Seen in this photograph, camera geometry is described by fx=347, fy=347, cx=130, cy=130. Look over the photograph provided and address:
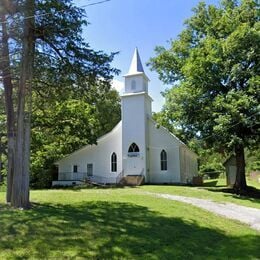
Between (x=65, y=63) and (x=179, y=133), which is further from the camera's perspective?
(x=179, y=133)

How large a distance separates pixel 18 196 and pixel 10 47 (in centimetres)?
560

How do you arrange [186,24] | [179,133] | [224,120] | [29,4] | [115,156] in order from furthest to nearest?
[115,156] → [186,24] → [179,133] → [224,120] → [29,4]

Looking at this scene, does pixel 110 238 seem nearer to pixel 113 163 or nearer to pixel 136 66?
pixel 113 163

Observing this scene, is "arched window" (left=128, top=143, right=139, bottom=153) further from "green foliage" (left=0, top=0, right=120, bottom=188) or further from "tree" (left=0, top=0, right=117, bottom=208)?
"tree" (left=0, top=0, right=117, bottom=208)

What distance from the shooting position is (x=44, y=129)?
76.4ft

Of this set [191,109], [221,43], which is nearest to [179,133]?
[191,109]

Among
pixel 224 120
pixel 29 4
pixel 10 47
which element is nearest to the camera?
pixel 29 4

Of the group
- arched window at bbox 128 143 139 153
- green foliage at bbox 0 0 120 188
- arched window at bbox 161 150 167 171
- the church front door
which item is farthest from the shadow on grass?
arched window at bbox 161 150 167 171

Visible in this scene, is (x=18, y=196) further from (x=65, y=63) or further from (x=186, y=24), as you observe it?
(x=186, y=24)

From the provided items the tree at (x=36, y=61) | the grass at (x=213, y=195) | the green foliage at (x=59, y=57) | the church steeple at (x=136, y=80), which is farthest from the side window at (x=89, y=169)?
the tree at (x=36, y=61)

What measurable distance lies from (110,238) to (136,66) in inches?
1042

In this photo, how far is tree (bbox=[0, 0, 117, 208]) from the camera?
12.0 meters

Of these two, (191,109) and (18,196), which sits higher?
(191,109)

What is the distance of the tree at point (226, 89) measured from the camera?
71.5 ft
